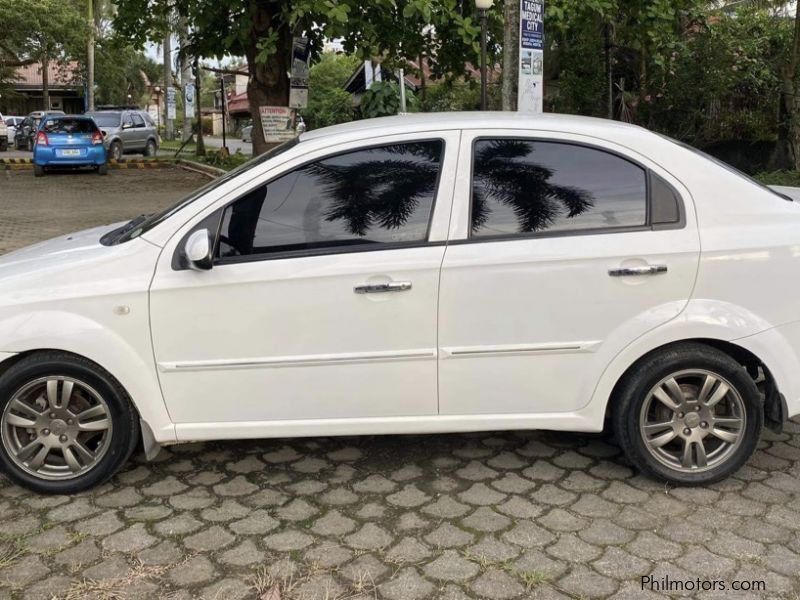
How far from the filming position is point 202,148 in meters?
26.8

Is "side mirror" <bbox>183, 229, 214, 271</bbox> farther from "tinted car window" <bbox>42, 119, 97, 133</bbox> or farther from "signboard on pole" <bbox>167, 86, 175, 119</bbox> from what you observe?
"signboard on pole" <bbox>167, 86, 175, 119</bbox>

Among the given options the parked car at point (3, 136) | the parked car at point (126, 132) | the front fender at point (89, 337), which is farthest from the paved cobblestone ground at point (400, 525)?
the parked car at point (3, 136)

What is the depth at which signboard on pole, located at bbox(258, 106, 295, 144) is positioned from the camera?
1283 cm

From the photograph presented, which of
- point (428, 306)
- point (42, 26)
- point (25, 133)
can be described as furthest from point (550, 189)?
point (42, 26)

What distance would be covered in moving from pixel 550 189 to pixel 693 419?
1.23 metres

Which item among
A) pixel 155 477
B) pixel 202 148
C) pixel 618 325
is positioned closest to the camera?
pixel 618 325

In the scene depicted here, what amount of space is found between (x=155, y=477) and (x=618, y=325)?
230cm

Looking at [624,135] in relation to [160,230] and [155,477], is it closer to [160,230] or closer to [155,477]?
[160,230]

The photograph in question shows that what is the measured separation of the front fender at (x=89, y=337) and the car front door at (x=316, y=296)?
0.07 metres

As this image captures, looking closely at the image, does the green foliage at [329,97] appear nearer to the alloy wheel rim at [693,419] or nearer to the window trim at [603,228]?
the window trim at [603,228]

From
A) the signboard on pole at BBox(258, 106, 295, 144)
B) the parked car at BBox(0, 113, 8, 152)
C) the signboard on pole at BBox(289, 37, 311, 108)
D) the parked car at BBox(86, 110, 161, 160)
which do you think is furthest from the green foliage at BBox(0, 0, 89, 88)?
the signboard on pole at BBox(289, 37, 311, 108)

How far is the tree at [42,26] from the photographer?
107ft

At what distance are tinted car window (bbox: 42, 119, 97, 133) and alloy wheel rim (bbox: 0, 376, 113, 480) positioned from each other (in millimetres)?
17575

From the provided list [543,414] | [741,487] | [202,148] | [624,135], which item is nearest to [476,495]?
[543,414]
